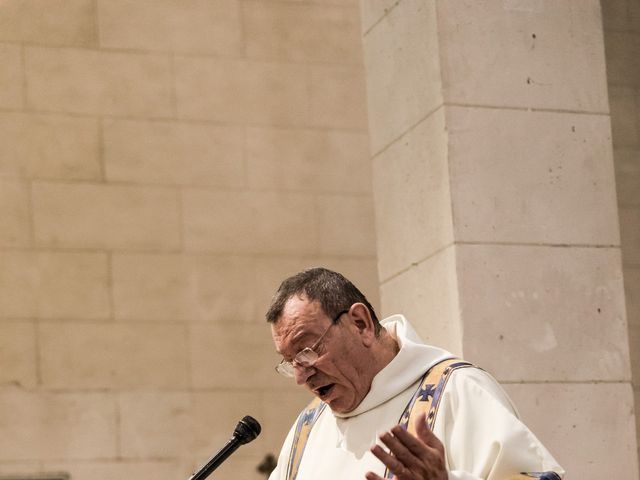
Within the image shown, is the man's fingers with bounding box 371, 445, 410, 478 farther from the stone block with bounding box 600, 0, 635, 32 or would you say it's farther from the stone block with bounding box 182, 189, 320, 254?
the stone block with bounding box 600, 0, 635, 32

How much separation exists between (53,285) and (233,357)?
119 centimetres

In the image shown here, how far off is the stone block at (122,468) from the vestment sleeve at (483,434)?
14.5ft

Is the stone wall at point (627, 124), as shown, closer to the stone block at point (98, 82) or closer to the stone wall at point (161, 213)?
the stone wall at point (161, 213)

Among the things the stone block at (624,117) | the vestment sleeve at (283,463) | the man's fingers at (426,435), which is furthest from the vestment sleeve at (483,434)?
the stone block at (624,117)

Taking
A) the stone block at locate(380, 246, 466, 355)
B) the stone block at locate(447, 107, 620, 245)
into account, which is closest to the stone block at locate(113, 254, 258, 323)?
the stone block at locate(380, 246, 466, 355)

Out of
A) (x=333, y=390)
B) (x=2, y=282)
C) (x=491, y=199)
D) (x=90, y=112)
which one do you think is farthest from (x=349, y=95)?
(x=333, y=390)

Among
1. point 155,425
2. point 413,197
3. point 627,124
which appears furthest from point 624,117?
point 155,425

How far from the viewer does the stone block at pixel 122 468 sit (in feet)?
28.0

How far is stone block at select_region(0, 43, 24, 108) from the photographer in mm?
8852

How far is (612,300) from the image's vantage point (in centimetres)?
636

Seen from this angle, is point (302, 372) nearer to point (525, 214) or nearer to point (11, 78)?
point (525, 214)

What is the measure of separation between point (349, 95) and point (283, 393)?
6.60 feet

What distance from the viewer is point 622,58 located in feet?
32.3

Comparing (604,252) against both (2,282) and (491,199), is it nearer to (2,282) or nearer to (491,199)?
(491,199)
